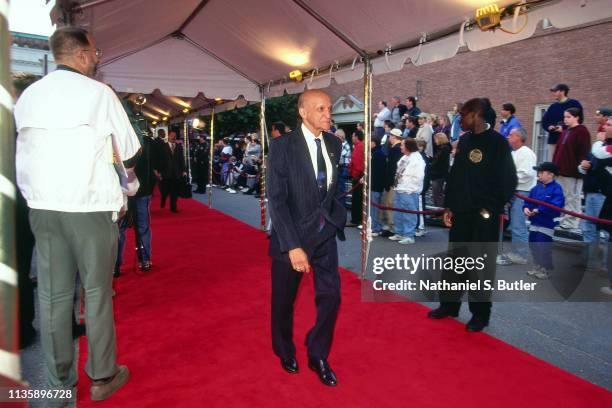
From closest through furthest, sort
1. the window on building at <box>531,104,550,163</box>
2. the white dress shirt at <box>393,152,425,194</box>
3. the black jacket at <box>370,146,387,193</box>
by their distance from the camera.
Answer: the white dress shirt at <box>393,152,425,194</box>, the black jacket at <box>370,146,387,193</box>, the window on building at <box>531,104,550,163</box>

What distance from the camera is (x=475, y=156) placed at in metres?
3.96

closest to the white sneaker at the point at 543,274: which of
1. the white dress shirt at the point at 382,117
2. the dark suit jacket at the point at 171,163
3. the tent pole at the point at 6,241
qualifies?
the tent pole at the point at 6,241

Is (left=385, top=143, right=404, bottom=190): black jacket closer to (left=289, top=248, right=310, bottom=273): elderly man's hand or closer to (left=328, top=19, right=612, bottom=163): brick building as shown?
(left=289, top=248, right=310, bottom=273): elderly man's hand

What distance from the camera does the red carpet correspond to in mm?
2824

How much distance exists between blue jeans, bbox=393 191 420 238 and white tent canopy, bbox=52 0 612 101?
8.06ft

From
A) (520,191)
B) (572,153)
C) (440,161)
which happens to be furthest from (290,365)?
(440,161)

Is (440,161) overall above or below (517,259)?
above

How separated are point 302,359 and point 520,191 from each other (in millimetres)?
4642

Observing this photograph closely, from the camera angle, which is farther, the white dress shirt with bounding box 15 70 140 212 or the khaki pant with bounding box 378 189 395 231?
the khaki pant with bounding box 378 189 395 231

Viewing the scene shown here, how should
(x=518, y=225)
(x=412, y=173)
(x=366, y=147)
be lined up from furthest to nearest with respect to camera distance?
(x=412, y=173), (x=518, y=225), (x=366, y=147)

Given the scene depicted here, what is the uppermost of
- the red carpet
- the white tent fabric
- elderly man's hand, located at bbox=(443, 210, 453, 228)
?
the white tent fabric

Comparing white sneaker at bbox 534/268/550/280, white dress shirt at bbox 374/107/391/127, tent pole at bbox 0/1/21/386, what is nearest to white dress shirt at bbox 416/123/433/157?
white dress shirt at bbox 374/107/391/127

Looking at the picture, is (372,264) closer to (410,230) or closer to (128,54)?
(410,230)

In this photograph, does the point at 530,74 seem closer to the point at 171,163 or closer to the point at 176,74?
the point at 176,74
